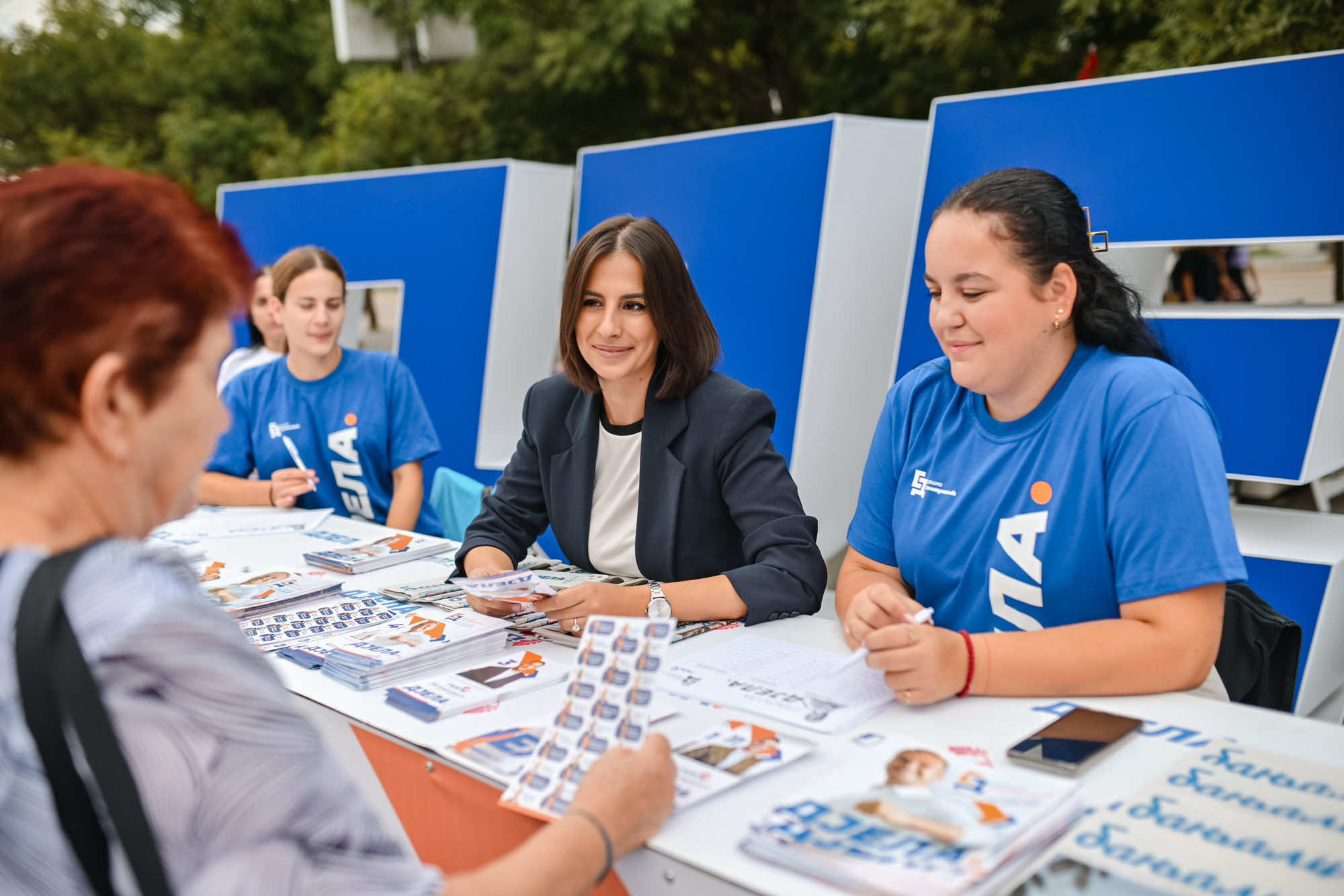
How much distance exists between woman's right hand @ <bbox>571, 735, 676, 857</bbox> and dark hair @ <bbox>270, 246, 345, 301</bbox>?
107 inches

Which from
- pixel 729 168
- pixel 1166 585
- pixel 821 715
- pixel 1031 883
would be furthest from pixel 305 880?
pixel 729 168

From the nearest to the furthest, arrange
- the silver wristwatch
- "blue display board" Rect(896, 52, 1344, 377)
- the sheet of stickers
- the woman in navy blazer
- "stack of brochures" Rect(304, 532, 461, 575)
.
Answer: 1. the sheet of stickers
2. the silver wristwatch
3. the woman in navy blazer
4. "stack of brochures" Rect(304, 532, 461, 575)
5. "blue display board" Rect(896, 52, 1344, 377)

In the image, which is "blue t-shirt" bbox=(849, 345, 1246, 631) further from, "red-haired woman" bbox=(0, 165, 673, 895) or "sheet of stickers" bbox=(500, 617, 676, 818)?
"red-haired woman" bbox=(0, 165, 673, 895)

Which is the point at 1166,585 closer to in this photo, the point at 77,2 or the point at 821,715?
the point at 821,715

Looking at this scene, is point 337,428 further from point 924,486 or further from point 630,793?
point 630,793

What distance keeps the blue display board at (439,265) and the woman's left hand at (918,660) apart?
13.9 feet

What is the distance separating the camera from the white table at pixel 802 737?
3.90 ft

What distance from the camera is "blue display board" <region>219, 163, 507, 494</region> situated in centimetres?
556

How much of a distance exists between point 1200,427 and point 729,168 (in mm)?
3140

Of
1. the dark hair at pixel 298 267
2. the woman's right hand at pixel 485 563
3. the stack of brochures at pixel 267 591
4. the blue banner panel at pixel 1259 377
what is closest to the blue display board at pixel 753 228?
the blue banner panel at pixel 1259 377

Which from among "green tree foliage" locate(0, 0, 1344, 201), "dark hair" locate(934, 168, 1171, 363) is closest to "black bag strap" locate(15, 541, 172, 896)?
"dark hair" locate(934, 168, 1171, 363)

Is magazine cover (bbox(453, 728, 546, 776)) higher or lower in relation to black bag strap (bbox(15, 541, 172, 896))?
lower

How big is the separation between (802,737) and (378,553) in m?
1.49

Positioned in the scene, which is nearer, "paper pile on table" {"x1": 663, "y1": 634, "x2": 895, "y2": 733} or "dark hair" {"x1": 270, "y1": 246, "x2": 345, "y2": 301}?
A: "paper pile on table" {"x1": 663, "y1": 634, "x2": 895, "y2": 733}
